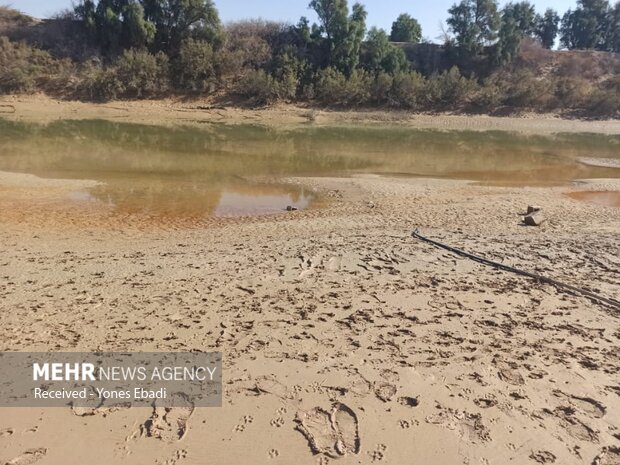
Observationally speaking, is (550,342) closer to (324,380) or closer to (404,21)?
(324,380)

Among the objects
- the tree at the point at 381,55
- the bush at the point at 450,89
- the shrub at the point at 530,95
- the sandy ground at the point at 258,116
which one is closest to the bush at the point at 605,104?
the sandy ground at the point at 258,116

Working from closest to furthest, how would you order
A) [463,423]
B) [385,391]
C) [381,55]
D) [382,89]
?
[463,423] < [385,391] < [382,89] < [381,55]

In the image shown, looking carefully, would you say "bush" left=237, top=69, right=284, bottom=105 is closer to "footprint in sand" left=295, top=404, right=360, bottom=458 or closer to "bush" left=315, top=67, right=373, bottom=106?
"bush" left=315, top=67, right=373, bottom=106

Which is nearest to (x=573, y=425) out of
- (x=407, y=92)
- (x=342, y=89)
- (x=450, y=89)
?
(x=342, y=89)

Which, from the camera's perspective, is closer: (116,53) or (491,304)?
(491,304)

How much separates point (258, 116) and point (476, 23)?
25743 millimetres

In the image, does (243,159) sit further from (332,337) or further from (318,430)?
(318,430)

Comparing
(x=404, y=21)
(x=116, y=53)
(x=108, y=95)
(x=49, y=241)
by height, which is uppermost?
(x=404, y=21)

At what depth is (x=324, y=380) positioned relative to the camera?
4.07 meters

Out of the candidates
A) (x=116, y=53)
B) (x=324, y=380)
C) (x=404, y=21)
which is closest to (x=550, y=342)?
(x=324, y=380)

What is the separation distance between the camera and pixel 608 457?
329cm

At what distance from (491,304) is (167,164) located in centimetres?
1281

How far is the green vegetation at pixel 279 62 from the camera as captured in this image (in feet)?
117

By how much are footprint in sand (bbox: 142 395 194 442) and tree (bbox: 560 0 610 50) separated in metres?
66.6
